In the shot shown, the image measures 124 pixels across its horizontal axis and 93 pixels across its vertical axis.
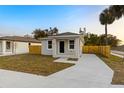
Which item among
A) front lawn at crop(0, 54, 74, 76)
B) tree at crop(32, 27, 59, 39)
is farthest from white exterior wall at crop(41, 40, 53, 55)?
tree at crop(32, 27, 59, 39)

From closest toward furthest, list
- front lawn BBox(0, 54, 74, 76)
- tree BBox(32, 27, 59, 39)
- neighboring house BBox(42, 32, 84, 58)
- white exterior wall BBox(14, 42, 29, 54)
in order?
front lawn BBox(0, 54, 74, 76) < neighboring house BBox(42, 32, 84, 58) < white exterior wall BBox(14, 42, 29, 54) < tree BBox(32, 27, 59, 39)

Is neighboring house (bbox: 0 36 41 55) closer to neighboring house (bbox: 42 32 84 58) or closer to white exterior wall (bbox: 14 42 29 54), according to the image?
white exterior wall (bbox: 14 42 29 54)

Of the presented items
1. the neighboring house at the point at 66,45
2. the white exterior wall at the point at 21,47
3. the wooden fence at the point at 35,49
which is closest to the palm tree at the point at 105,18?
the neighboring house at the point at 66,45

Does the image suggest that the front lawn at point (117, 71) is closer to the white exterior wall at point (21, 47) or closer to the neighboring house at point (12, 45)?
the neighboring house at point (12, 45)

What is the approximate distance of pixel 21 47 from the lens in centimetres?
2838

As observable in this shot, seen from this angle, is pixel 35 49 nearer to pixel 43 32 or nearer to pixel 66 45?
pixel 66 45

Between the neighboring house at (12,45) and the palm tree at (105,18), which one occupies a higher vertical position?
the palm tree at (105,18)

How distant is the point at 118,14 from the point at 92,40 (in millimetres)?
29545

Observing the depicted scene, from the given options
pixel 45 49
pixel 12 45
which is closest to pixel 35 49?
pixel 12 45

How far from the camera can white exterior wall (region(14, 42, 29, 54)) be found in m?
27.2

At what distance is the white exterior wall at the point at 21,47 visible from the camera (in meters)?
27.2

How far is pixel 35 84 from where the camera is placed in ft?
22.0
